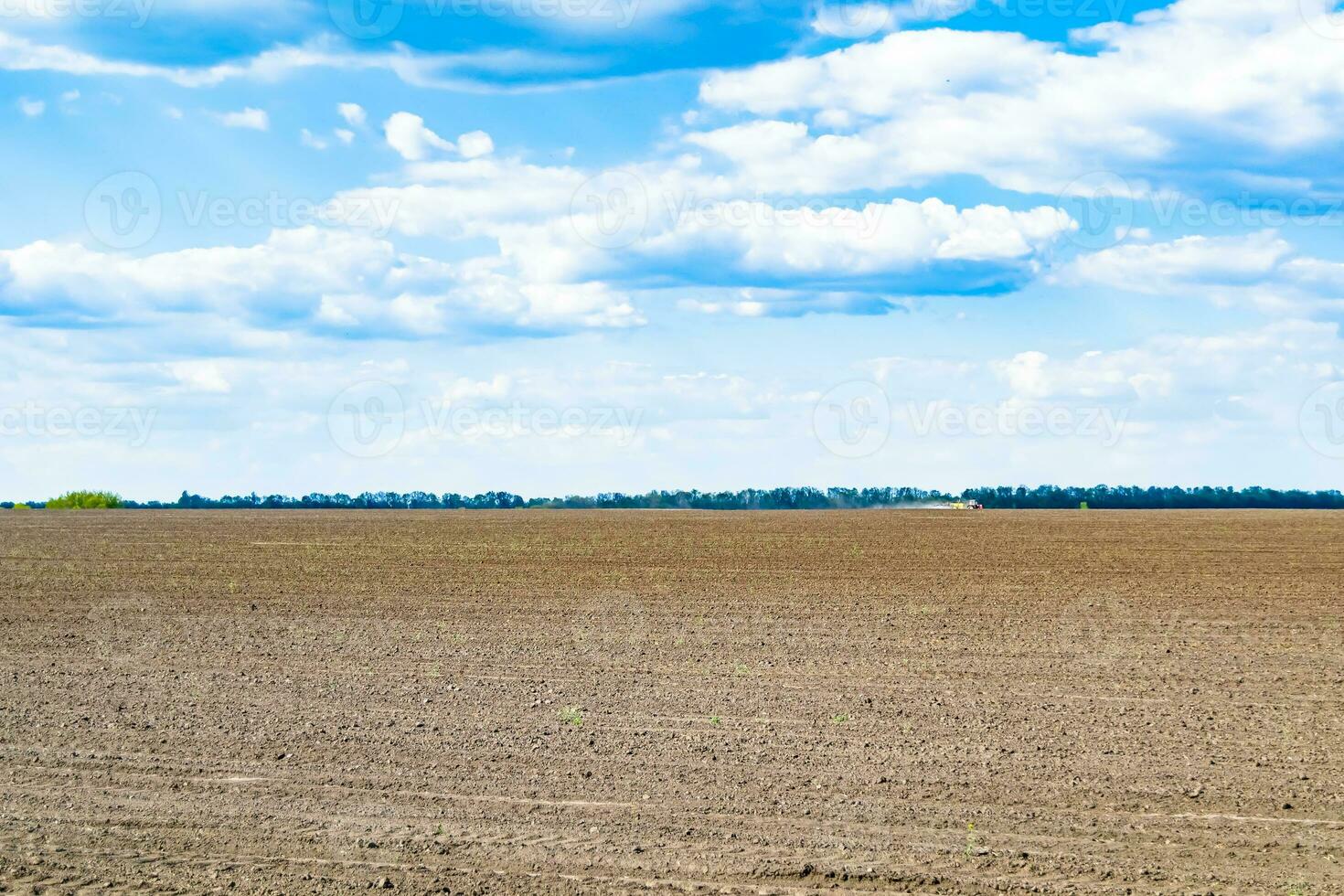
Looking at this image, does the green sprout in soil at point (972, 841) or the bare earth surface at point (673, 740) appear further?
the green sprout in soil at point (972, 841)

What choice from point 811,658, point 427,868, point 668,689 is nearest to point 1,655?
point 668,689

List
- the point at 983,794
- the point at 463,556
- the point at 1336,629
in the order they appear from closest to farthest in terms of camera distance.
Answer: the point at 983,794
the point at 1336,629
the point at 463,556

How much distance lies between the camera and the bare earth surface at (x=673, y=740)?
30.5 feet

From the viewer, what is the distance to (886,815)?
34.2 ft

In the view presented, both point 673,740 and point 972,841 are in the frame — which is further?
point 673,740

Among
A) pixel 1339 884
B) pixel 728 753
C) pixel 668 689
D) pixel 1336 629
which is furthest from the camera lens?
pixel 1336 629

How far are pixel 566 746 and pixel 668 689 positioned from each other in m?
3.44

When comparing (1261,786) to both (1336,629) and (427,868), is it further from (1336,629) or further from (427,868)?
(1336,629)

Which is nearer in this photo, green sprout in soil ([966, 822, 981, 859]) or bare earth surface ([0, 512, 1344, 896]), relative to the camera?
bare earth surface ([0, 512, 1344, 896])

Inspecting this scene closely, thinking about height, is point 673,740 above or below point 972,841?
above

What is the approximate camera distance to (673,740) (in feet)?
43.5

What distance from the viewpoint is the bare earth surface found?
30.5 ft

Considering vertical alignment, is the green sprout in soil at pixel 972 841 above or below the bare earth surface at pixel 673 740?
below

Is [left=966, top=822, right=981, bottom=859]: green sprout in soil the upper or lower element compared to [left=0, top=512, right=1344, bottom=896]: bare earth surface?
lower
